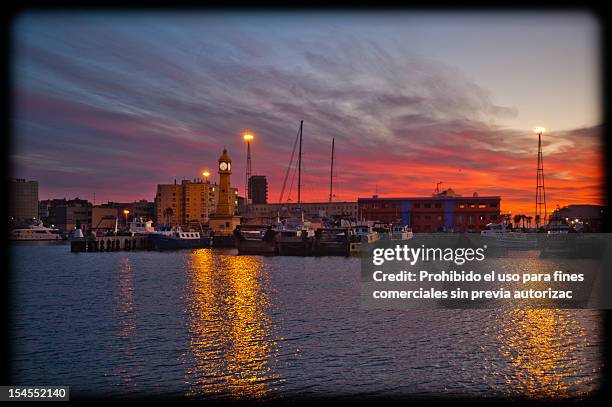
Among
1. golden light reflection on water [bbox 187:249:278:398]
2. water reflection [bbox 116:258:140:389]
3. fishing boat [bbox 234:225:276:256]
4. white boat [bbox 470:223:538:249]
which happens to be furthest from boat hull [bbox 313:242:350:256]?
water reflection [bbox 116:258:140:389]

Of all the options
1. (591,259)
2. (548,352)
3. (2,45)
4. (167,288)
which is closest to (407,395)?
(548,352)

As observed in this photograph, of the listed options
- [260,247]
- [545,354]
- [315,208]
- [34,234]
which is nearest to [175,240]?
[260,247]

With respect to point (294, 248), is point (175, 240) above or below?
above

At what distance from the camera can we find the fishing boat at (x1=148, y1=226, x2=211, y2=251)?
84250 mm

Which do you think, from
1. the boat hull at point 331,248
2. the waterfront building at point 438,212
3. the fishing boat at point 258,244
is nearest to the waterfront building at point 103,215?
the waterfront building at point 438,212

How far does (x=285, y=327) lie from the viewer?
792 inches

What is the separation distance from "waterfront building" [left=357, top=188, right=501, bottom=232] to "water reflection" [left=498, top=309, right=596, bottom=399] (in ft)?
322

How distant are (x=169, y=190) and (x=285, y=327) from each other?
17449 cm

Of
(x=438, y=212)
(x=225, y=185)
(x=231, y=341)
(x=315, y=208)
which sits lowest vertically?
(x=231, y=341)

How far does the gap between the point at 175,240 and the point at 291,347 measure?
71521 mm

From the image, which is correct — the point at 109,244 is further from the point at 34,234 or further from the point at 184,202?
the point at 184,202

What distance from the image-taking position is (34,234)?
13888 cm

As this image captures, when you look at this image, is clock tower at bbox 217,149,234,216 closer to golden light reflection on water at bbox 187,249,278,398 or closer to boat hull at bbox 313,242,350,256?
boat hull at bbox 313,242,350,256

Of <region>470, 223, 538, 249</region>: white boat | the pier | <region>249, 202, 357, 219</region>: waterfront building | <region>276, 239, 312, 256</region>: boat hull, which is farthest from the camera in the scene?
<region>249, 202, 357, 219</region>: waterfront building
